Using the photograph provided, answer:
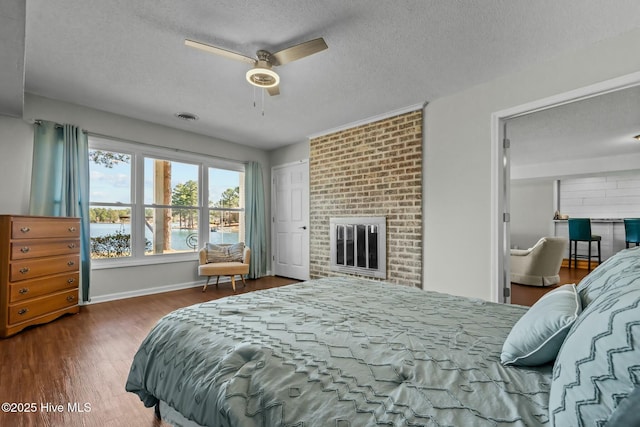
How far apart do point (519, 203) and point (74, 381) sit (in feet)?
30.2

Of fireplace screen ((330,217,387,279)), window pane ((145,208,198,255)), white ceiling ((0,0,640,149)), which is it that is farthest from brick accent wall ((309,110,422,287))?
window pane ((145,208,198,255))

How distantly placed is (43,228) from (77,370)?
1748mm

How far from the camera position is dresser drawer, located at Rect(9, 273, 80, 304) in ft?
9.03

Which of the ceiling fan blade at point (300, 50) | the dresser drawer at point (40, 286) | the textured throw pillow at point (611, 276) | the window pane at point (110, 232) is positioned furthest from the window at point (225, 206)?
the textured throw pillow at point (611, 276)

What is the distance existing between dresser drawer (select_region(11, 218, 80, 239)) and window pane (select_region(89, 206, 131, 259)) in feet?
1.83

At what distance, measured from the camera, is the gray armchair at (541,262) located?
456 cm

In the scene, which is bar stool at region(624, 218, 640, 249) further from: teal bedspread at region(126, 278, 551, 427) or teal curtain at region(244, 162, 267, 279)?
teal curtain at region(244, 162, 267, 279)

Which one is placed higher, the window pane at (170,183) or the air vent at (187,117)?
the air vent at (187,117)

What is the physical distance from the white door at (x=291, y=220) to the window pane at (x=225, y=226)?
0.69m

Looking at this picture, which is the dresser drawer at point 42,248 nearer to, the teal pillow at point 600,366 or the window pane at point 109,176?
the window pane at point 109,176

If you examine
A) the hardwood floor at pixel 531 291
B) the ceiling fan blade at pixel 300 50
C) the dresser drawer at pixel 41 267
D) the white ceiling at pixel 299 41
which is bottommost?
the hardwood floor at pixel 531 291

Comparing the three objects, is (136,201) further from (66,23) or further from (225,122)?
(66,23)

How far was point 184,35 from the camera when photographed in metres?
2.34

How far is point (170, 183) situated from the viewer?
4641 mm
